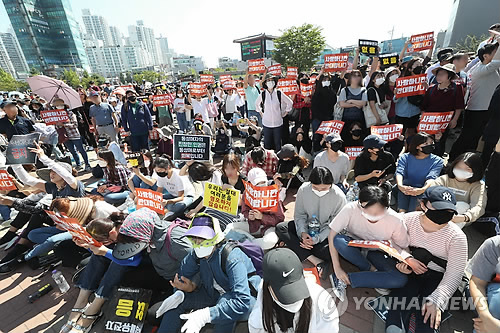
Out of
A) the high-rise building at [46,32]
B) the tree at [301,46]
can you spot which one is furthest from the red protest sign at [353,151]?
the high-rise building at [46,32]

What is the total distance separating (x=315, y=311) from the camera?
5.92ft

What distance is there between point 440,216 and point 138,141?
7405 millimetres

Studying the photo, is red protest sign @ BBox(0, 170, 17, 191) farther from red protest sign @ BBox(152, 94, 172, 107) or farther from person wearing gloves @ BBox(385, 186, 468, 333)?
person wearing gloves @ BBox(385, 186, 468, 333)

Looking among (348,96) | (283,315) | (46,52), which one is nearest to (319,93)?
(348,96)

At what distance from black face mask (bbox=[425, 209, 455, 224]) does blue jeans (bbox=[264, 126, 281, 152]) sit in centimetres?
435

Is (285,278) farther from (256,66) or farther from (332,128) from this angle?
(256,66)

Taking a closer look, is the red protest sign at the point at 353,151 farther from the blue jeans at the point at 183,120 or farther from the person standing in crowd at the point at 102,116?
the blue jeans at the point at 183,120

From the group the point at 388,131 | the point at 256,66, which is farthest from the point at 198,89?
the point at 388,131

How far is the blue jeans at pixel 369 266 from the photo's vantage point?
8.39 feet

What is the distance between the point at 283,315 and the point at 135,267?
198cm

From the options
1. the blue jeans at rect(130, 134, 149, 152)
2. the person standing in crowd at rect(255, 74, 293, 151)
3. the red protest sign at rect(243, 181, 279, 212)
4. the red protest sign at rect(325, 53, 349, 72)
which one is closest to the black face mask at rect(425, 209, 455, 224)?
the red protest sign at rect(243, 181, 279, 212)

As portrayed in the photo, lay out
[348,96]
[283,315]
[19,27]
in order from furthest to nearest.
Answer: [19,27]
[348,96]
[283,315]

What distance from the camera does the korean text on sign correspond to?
3.22 meters

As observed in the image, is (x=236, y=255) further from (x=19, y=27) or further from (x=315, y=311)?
(x=19, y=27)
